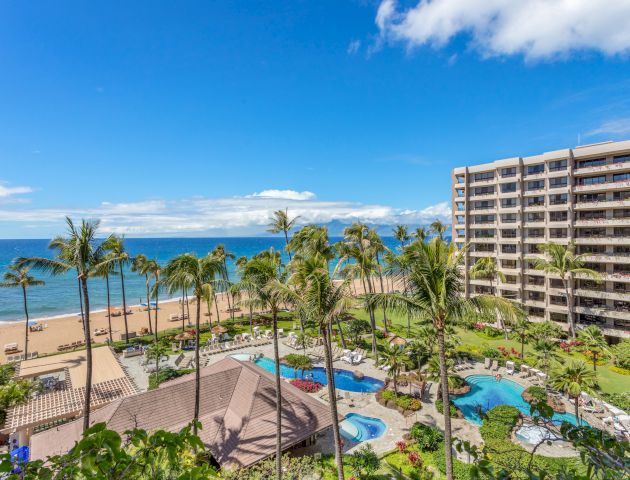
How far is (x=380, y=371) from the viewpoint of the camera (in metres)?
32.4

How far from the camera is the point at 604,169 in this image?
39.2m

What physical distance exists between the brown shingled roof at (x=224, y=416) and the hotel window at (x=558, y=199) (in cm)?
3990

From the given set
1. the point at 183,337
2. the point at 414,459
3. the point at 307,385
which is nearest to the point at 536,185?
the point at 307,385

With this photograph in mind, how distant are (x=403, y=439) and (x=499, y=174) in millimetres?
39512

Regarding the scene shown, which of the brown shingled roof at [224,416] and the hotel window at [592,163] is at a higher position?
the hotel window at [592,163]

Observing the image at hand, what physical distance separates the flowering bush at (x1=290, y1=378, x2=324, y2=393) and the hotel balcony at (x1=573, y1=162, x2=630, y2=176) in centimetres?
3929

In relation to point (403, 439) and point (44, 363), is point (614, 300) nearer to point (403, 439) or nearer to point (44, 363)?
point (403, 439)

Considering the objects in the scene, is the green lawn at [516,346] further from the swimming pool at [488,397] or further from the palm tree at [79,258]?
the palm tree at [79,258]

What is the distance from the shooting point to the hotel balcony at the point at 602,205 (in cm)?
3797

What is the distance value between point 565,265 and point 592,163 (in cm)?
1347

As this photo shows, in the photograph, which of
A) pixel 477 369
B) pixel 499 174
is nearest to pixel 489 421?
pixel 477 369

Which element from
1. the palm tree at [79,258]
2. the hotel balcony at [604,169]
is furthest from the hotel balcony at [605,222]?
the palm tree at [79,258]

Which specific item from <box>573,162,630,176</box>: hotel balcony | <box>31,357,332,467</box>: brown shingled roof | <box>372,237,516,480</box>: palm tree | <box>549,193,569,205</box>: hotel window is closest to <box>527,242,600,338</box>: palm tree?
<box>549,193,569,205</box>: hotel window

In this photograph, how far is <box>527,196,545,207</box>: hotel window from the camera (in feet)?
145
